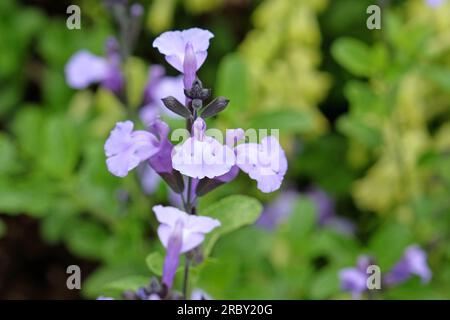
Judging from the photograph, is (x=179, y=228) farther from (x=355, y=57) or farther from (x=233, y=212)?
(x=355, y=57)

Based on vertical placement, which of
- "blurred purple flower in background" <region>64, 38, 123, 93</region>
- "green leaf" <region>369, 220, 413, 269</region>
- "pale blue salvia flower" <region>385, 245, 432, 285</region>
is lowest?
"pale blue salvia flower" <region>385, 245, 432, 285</region>

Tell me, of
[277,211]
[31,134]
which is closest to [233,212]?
[31,134]

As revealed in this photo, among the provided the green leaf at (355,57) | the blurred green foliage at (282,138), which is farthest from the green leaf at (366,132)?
the green leaf at (355,57)

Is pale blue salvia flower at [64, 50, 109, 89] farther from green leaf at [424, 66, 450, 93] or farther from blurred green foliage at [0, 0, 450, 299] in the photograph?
green leaf at [424, 66, 450, 93]

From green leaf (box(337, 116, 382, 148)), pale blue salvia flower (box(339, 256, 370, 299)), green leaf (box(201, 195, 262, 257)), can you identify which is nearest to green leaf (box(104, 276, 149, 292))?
green leaf (box(201, 195, 262, 257))
